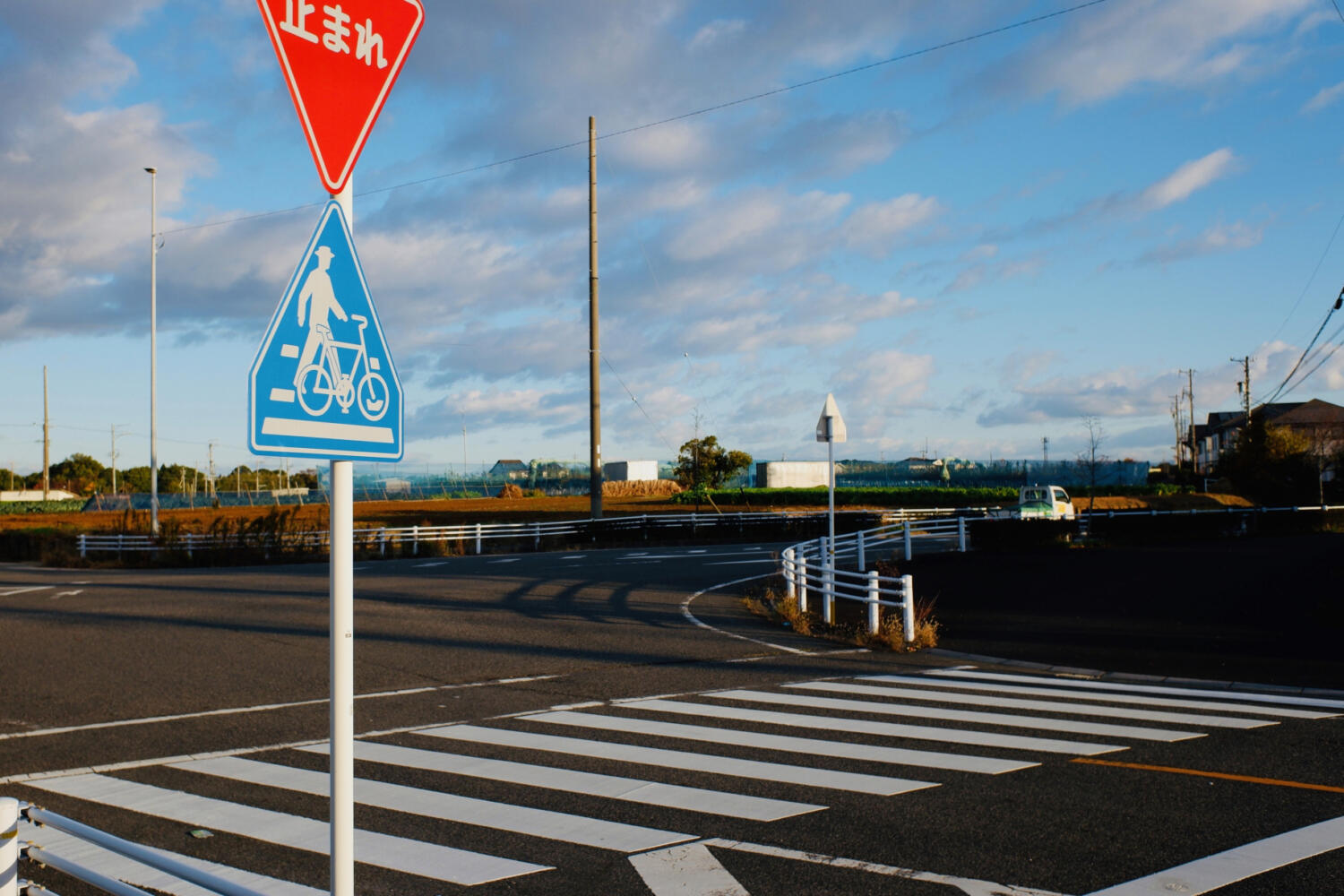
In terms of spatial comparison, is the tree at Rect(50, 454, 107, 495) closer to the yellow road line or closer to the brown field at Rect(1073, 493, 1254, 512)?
the brown field at Rect(1073, 493, 1254, 512)

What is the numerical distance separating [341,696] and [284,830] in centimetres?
366

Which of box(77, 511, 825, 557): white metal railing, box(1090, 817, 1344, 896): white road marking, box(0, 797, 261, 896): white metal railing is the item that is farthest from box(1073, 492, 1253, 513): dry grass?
box(0, 797, 261, 896): white metal railing

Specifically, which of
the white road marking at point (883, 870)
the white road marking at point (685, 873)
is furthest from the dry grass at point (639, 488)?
the white road marking at point (685, 873)

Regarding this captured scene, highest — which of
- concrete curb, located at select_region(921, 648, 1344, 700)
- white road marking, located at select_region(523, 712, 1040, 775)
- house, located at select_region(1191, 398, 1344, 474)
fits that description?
house, located at select_region(1191, 398, 1344, 474)

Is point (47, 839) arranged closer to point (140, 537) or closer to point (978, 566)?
point (978, 566)

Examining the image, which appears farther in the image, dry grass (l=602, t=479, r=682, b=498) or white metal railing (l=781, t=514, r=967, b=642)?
dry grass (l=602, t=479, r=682, b=498)

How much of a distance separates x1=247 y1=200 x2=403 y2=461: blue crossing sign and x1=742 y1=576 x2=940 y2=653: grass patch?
11.5 m

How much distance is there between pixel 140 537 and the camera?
36.7 meters

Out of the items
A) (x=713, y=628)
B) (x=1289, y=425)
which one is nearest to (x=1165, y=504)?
(x=713, y=628)

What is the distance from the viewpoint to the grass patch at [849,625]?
46.0 ft

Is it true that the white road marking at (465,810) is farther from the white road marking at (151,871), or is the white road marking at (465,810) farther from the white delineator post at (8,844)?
the white delineator post at (8,844)

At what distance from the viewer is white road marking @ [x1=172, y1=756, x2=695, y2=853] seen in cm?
582

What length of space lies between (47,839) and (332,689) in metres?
4.21

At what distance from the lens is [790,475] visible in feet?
318
